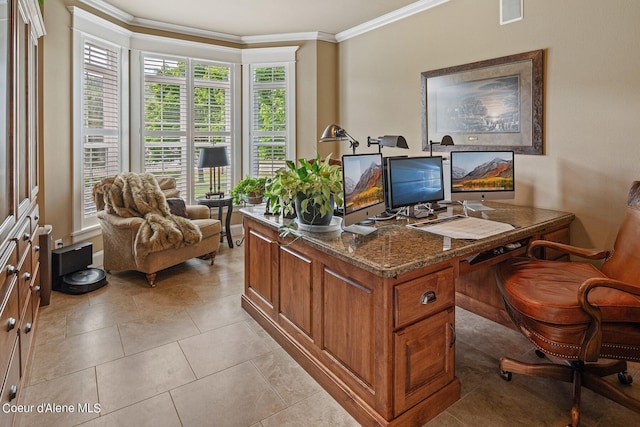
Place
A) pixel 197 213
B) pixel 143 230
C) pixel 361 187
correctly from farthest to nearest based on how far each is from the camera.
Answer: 1. pixel 197 213
2. pixel 143 230
3. pixel 361 187

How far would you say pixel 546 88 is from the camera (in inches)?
122

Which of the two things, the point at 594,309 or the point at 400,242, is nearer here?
the point at 594,309

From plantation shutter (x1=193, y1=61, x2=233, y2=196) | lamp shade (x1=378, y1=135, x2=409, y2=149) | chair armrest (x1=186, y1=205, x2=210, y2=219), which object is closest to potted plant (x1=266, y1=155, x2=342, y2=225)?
lamp shade (x1=378, y1=135, x2=409, y2=149)

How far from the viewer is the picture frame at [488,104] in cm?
318

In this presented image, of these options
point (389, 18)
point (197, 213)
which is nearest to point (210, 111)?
point (197, 213)

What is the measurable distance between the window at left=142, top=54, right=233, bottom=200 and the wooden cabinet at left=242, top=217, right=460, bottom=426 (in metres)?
3.37

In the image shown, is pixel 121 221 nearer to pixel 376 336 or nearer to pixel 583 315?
pixel 376 336

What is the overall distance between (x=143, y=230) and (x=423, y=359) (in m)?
2.87

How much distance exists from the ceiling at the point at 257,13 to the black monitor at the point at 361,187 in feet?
8.59

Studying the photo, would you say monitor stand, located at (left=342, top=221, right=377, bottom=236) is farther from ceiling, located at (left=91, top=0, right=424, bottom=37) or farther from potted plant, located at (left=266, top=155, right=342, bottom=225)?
ceiling, located at (left=91, top=0, right=424, bottom=37)

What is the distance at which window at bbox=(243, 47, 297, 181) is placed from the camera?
545cm

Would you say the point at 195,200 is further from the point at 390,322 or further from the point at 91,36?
the point at 390,322

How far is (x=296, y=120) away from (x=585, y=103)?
350 cm

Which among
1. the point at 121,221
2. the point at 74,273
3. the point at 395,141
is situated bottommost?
the point at 74,273
